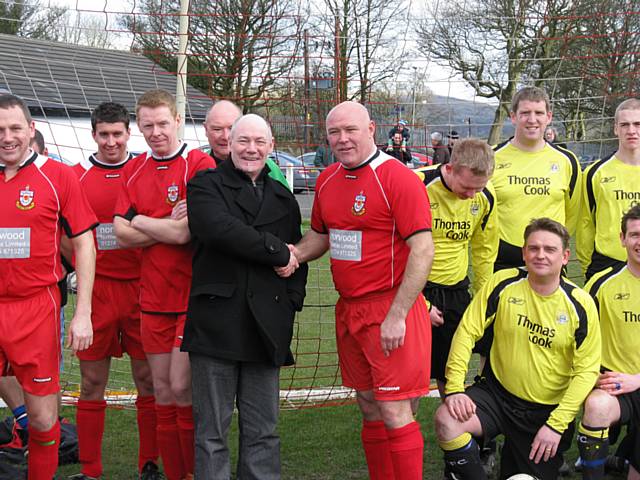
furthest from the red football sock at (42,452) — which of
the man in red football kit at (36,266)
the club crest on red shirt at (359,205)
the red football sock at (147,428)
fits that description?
the club crest on red shirt at (359,205)

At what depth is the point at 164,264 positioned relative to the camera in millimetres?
3830

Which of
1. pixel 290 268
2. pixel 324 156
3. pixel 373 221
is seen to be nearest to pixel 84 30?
pixel 324 156

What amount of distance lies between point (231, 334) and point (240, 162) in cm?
77

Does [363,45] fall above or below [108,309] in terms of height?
above

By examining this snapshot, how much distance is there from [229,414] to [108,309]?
3.35ft

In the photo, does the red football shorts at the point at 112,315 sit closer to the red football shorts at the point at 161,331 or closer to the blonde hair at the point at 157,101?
the red football shorts at the point at 161,331

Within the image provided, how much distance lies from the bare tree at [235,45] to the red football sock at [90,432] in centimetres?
253

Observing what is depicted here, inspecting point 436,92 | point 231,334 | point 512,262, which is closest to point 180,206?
point 231,334

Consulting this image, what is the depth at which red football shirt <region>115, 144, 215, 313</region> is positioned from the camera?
12.6 ft

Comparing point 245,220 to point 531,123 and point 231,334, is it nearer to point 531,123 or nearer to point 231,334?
point 231,334

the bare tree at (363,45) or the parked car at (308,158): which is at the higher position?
the bare tree at (363,45)

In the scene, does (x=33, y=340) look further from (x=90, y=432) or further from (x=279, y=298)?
(x=279, y=298)

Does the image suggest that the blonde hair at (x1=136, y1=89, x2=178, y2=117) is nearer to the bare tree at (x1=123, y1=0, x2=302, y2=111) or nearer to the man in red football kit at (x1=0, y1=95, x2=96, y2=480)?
the man in red football kit at (x1=0, y1=95, x2=96, y2=480)

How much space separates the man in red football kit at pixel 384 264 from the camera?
3.40 m
